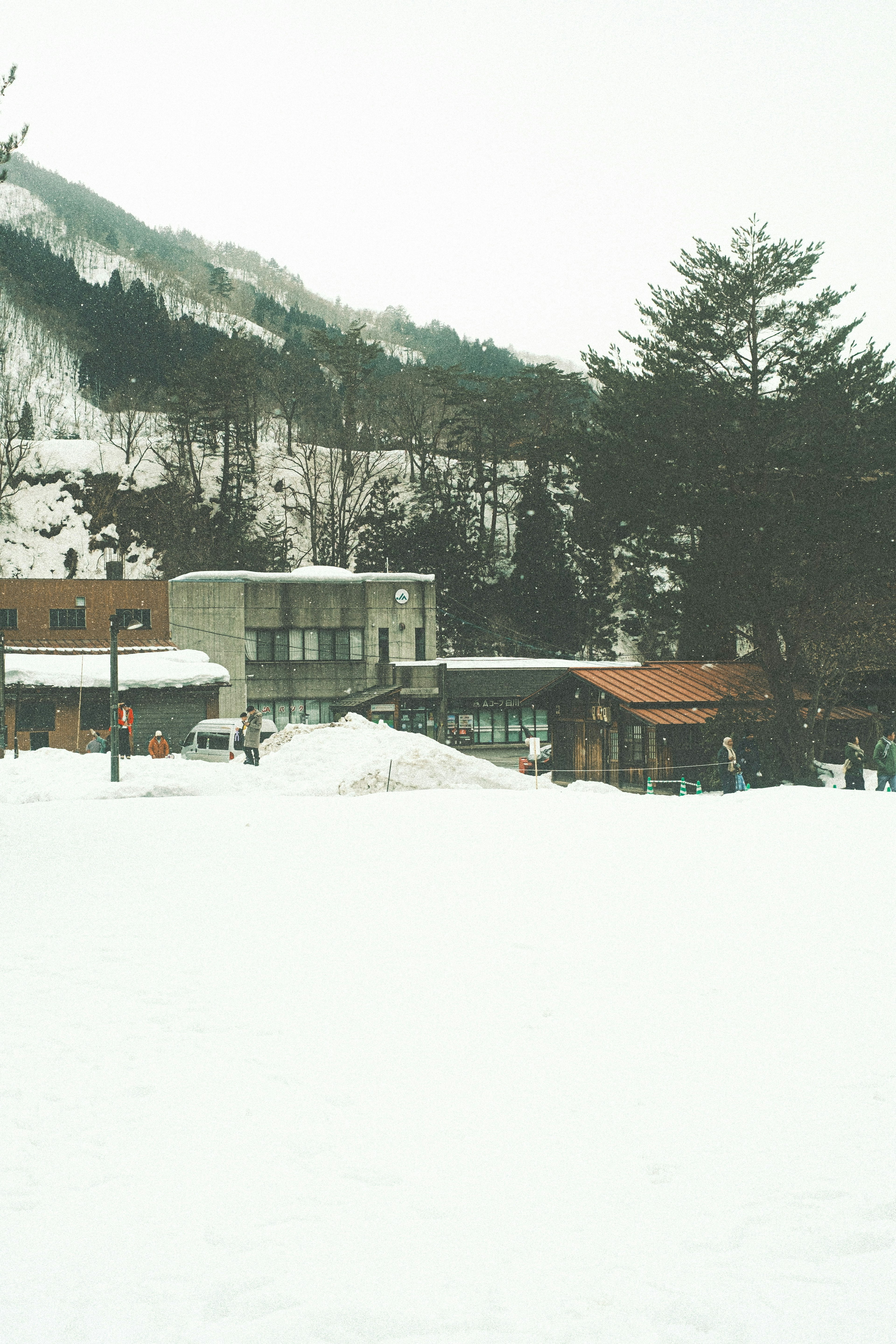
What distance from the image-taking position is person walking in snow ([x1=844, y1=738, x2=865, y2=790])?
72.6 ft

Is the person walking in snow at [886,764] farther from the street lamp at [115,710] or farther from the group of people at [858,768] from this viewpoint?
the street lamp at [115,710]

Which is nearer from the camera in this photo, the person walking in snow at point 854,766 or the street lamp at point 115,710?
the street lamp at point 115,710

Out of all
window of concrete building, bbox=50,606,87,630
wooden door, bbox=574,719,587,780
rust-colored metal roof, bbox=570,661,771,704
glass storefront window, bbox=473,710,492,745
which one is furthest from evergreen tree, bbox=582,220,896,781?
window of concrete building, bbox=50,606,87,630

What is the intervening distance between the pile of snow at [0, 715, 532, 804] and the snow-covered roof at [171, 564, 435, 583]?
24.2 meters

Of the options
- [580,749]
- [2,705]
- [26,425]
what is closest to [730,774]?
[580,749]

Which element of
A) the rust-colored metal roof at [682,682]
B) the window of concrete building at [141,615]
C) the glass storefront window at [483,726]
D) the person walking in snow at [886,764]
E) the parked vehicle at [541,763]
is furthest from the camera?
the glass storefront window at [483,726]

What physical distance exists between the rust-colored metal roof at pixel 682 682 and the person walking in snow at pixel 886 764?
31.7 feet

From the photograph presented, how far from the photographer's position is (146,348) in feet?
352

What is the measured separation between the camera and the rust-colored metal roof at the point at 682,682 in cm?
3244

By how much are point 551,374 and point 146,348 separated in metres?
50.7

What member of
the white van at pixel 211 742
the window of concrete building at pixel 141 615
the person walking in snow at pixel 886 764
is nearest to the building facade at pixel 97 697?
the white van at pixel 211 742

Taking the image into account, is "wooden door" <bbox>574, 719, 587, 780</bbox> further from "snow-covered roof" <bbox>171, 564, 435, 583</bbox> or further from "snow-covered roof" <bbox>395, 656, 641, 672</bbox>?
"snow-covered roof" <bbox>171, 564, 435, 583</bbox>

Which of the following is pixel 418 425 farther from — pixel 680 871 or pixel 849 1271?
pixel 849 1271

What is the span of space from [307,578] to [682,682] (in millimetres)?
23053
